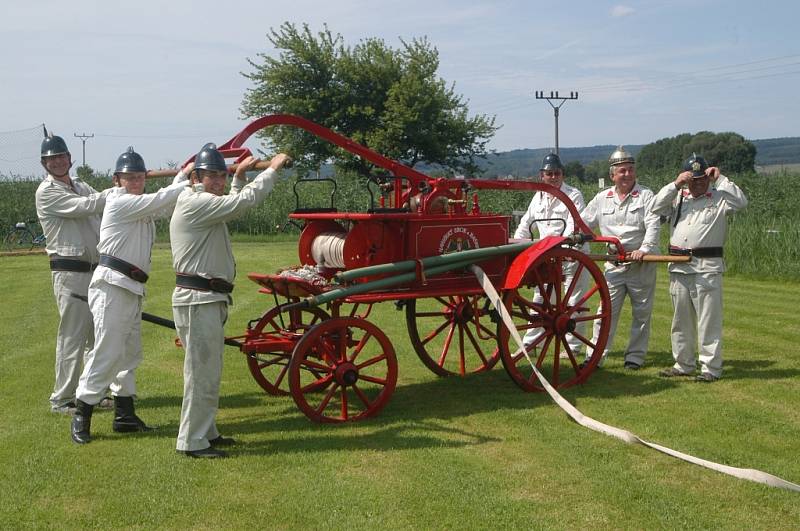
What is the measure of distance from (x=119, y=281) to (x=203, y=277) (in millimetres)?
937

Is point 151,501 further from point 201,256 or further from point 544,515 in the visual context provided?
point 544,515

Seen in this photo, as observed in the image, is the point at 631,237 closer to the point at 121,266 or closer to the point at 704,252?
the point at 704,252

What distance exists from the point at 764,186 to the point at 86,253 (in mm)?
19763

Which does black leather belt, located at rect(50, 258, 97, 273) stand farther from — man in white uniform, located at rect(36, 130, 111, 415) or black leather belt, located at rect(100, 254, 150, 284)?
black leather belt, located at rect(100, 254, 150, 284)

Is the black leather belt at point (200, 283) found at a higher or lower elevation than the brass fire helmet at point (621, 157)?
lower

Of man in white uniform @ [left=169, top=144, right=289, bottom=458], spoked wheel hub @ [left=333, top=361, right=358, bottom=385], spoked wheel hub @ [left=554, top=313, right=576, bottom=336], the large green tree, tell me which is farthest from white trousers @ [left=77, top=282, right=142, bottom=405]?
the large green tree

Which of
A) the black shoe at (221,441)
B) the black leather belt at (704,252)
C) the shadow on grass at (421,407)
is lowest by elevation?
the shadow on grass at (421,407)

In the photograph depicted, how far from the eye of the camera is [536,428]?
6375mm

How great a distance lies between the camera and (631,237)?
840cm

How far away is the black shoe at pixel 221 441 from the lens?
6.00 meters

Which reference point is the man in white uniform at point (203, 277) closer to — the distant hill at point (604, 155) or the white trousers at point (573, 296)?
the white trousers at point (573, 296)

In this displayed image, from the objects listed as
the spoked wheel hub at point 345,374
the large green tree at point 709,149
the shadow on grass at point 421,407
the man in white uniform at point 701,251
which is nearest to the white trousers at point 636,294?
the shadow on grass at point 421,407

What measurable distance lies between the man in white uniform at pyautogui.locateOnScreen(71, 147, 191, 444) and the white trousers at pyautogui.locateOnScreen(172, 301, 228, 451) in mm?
753

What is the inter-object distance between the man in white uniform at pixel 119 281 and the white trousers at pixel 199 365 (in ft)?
2.47
